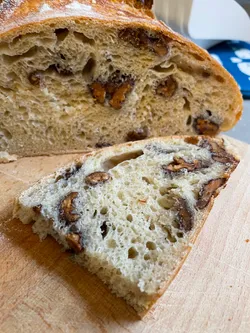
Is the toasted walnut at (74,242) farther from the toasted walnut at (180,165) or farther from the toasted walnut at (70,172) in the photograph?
the toasted walnut at (180,165)

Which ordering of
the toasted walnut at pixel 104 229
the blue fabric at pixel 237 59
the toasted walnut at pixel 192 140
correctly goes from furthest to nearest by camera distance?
the blue fabric at pixel 237 59
the toasted walnut at pixel 192 140
the toasted walnut at pixel 104 229

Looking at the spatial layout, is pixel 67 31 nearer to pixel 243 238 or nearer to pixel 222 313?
pixel 243 238

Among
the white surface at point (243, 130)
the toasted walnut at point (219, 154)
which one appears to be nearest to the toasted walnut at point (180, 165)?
the toasted walnut at point (219, 154)

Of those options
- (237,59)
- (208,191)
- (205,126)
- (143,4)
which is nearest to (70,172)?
(208,191)

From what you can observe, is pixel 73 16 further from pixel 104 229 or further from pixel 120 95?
pixel 104 229

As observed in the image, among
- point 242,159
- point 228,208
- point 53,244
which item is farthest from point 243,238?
point 53,244
